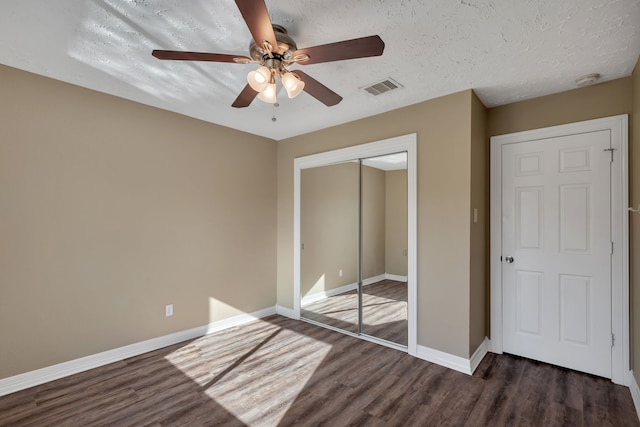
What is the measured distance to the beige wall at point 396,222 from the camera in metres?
3.17

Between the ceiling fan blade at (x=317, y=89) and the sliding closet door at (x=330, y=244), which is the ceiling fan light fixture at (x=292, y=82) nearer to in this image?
the ceiling fan blade at (x=317, y=89)

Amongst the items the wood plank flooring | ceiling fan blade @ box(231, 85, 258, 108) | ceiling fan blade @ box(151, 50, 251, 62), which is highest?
ceiling fan blade @ box(151, 50, 251, 62)

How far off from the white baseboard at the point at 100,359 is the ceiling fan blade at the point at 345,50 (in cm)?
308

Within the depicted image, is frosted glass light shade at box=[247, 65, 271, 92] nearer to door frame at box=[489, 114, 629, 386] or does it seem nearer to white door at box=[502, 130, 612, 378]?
white door at box=[502, 130, 612, 378]

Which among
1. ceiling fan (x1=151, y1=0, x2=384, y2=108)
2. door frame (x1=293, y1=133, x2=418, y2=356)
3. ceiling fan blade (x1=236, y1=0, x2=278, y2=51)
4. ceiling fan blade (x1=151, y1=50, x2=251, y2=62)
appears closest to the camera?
ceiling fan blade (x1=236, y1=0, x2=278, y2=51)

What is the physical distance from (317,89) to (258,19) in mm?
687

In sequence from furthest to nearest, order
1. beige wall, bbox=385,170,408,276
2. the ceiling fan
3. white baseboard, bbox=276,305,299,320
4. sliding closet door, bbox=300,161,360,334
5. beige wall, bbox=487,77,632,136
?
white baseboard, bbox=276,305,299,320
sliding closet door, bbox=300,161,360,334
beige wall, bbox=385,170,408,276
beige wall, bbox=487,77,632,136
the ceiling fan

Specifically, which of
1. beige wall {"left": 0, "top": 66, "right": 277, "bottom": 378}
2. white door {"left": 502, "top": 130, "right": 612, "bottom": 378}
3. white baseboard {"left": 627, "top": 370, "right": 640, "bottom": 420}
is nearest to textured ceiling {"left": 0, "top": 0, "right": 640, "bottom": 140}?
beige wall {"left": 0, "top": 66, "right": 277, "bottom": 378}

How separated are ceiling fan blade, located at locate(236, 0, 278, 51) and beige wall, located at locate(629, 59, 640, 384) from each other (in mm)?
2662

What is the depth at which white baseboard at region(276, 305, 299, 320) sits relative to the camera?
4159mm

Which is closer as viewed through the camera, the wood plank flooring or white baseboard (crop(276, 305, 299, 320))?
the wood plank flooring

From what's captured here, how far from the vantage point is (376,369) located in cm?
276

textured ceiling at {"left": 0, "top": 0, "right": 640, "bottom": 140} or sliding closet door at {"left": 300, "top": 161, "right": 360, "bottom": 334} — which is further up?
textured ceiling at {"left": 0, "top": 0, "right": 640, "bottom": 140}

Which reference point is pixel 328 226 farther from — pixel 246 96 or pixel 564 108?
pixel 564 108
